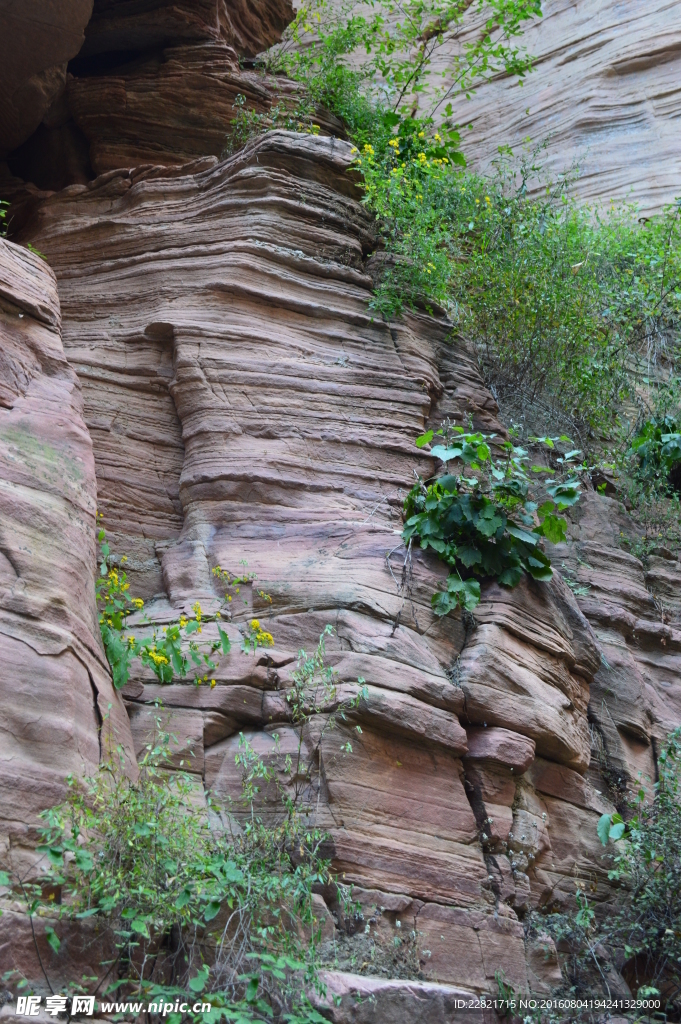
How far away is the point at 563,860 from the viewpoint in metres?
5.88

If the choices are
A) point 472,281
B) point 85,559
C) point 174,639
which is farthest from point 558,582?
point 472,281

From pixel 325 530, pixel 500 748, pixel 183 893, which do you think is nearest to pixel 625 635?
pixel 500 748

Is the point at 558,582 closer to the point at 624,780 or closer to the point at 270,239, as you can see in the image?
the point at 624,780

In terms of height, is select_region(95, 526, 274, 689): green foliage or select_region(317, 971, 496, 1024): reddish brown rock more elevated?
select_region(95, 526, 274, 689): green foliage

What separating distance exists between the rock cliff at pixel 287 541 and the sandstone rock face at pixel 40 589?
15 millimetres

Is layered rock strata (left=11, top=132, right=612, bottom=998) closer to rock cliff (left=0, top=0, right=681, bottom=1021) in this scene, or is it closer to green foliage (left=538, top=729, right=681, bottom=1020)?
rock cliff (left=0, top=0, right=681, bottom=1021)

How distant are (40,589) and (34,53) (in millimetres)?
5304

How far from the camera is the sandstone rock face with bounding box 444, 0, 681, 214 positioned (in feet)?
42.7

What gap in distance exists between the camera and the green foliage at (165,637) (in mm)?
5133

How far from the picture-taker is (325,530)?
624 centimetres

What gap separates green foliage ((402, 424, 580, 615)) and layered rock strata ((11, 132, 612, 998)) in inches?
5.4

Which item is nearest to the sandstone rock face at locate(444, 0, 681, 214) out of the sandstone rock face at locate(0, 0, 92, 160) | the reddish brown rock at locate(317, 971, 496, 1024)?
the sandstone rock face at locate(0, 0, 92, 160)

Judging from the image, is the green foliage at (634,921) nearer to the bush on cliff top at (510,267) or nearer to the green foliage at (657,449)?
the green foliage at (657,449)

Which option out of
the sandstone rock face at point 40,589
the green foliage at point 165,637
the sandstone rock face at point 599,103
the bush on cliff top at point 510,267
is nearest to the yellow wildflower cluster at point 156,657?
the green foliage at point 165,637
